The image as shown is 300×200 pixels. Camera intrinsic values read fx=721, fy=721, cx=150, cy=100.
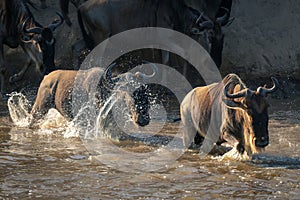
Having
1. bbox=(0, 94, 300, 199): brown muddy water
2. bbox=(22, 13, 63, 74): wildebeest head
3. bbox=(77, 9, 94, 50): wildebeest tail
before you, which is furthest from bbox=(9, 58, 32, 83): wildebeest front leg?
bbox=(0, 94, 300, 199): brown muddy water

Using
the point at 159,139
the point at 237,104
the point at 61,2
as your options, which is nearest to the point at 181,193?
the point at 237,104

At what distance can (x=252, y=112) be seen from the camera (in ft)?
19.4

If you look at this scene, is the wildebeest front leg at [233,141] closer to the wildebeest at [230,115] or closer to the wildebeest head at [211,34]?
the wildebeest at [230,115]

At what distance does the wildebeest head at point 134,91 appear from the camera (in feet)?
23.3

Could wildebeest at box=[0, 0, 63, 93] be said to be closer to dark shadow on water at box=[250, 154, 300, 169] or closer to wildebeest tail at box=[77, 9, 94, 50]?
wildebeest tail at box=[77, 9, 94, 50]

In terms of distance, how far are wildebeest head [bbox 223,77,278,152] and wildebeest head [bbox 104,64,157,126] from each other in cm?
122

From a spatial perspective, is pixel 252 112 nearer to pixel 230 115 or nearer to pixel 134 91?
pixel 230 115

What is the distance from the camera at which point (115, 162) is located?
6.38 m

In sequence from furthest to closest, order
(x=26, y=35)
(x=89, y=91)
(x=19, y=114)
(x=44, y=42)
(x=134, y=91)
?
(x=26, y=35) → (x=44, y=42) → (x=19, y=114) → (x=89, y=91) → (x=134, y=91)

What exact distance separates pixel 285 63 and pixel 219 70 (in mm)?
1061

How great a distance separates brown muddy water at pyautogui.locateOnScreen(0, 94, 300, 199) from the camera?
5.32m

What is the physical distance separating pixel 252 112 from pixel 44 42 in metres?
5.14

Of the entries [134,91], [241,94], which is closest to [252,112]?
[241,94]

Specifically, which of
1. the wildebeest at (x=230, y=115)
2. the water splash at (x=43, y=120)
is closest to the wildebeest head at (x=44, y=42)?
the water splash at (x=43, y=120)
